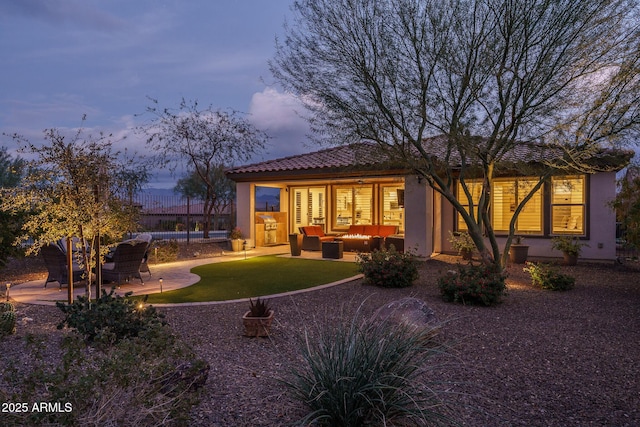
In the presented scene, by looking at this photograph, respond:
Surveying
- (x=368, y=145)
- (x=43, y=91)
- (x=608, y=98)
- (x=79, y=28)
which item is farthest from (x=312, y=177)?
(x=43, y=91)

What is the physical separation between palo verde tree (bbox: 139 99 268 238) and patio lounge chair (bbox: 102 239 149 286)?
927 cm

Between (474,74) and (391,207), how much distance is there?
1046 cm

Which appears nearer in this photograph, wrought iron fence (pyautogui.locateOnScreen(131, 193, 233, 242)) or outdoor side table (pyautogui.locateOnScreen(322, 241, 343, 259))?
outdoor side table (pyautogui.locateOnScreen(322, 241, 343, 259))

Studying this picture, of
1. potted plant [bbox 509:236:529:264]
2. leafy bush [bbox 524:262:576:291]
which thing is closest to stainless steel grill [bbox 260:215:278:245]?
potted plant [bbox 509:236:529:264]

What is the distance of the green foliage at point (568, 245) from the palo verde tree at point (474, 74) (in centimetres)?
443

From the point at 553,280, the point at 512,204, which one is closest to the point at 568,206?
the point at 512,204

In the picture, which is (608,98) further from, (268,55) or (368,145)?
(268,55)

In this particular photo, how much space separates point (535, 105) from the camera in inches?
317

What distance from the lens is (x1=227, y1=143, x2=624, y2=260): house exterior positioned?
12977 mm

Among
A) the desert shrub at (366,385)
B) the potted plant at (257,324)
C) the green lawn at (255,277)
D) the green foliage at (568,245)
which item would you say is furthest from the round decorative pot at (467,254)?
the desert shrub at (366,385)

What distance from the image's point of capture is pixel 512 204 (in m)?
14.8

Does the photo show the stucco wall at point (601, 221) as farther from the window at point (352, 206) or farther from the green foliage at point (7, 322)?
the green foliage at point (7, 322)

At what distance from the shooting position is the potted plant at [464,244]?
13.7m

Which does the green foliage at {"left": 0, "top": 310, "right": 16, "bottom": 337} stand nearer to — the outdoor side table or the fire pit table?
the outdoor side table
